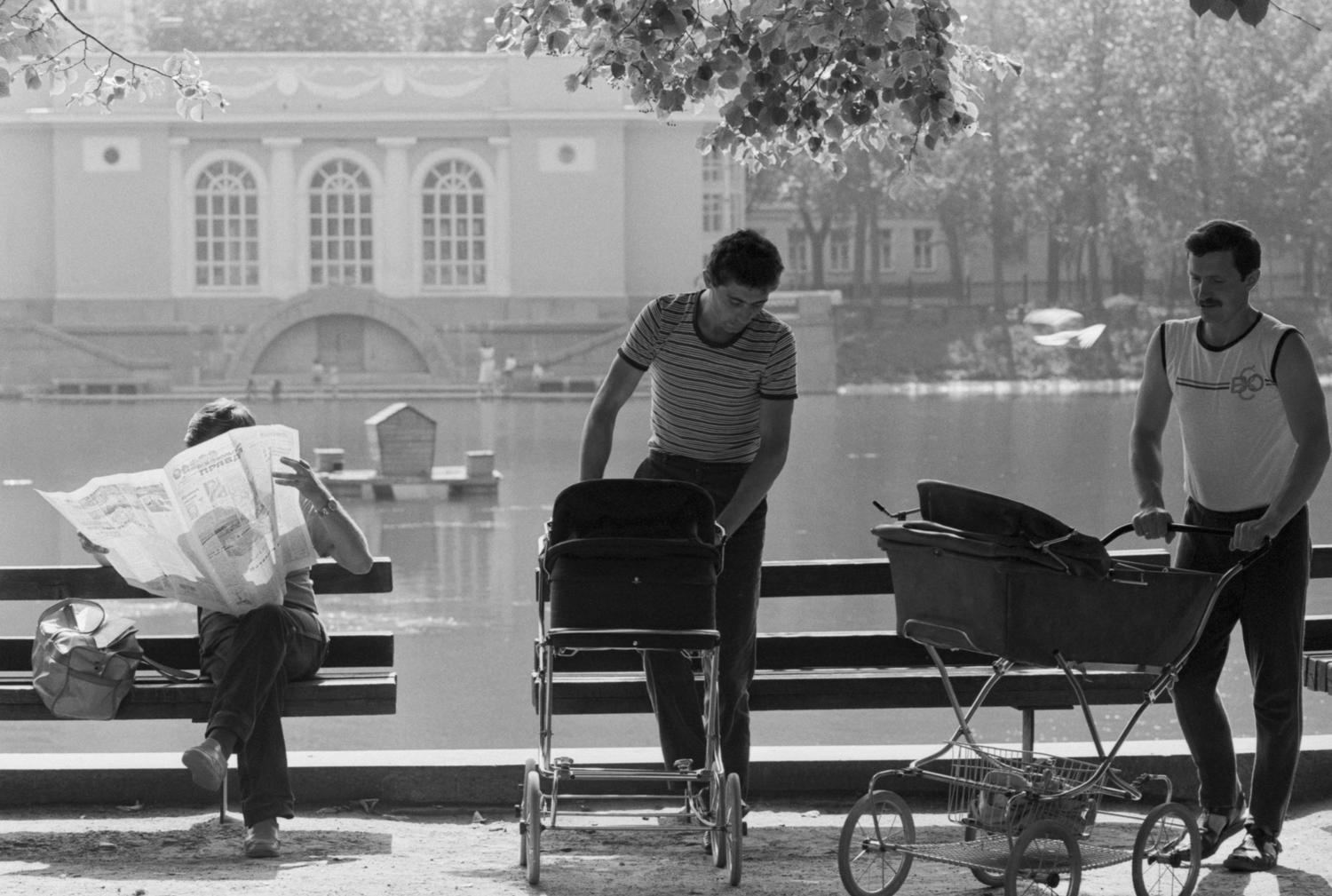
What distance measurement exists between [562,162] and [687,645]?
5488 centimetres

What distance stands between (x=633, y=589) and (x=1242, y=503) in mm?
1441

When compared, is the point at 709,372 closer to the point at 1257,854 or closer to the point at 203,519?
the point at 203,519

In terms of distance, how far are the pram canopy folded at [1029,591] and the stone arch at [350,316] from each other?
5031cm

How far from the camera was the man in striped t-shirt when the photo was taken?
5.19 metres

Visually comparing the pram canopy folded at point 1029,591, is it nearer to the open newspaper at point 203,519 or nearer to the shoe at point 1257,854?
the shoe at point 1257,854

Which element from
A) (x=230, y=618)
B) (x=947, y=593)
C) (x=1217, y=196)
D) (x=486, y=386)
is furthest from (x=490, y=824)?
(x=1217, y=196)

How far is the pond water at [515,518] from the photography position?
1011 cm

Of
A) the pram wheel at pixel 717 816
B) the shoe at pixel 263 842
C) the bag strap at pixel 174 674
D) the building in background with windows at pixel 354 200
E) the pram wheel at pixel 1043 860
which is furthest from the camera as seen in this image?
the building in background with windows at pixel 354 200

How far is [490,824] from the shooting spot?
5.72 metres

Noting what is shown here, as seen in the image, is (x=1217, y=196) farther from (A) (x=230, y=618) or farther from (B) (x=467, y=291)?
(A) (x=230, y=618)

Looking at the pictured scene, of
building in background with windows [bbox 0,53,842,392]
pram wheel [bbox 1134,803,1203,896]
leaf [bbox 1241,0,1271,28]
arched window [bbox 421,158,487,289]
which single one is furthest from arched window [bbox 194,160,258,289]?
leaf [bbox 1241,0,1271,28]

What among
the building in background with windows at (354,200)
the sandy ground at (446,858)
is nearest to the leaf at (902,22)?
the sandy ground at (446,858)

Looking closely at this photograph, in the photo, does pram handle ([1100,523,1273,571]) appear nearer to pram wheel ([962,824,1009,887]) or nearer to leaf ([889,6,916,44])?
pram wheel ([962,824,1009,887])

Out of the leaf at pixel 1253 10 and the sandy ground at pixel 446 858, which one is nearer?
the leaf at pixel 1253 10
